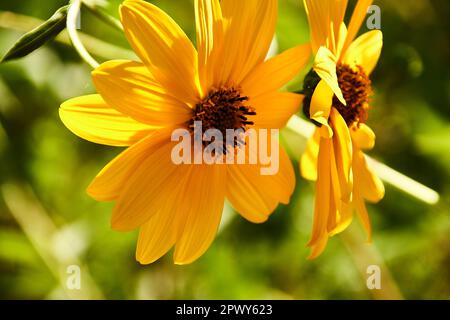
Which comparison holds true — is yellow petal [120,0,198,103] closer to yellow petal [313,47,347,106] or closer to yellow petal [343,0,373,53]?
yellow petal [313,47,347,106]

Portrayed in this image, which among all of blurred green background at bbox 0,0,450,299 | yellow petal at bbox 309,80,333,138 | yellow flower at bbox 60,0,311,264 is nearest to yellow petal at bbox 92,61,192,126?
yellow flower at bbox 60,0,311,264

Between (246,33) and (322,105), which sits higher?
(246,33)

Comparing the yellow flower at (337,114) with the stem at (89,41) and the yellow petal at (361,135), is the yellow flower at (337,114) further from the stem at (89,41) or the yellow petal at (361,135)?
the stem at (89,41)

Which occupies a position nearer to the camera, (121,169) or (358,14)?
(121,169)

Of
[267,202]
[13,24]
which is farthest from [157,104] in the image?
[13,24]

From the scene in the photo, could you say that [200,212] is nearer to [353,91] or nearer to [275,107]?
[275,107]

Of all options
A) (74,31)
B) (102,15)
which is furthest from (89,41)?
(74,31)
